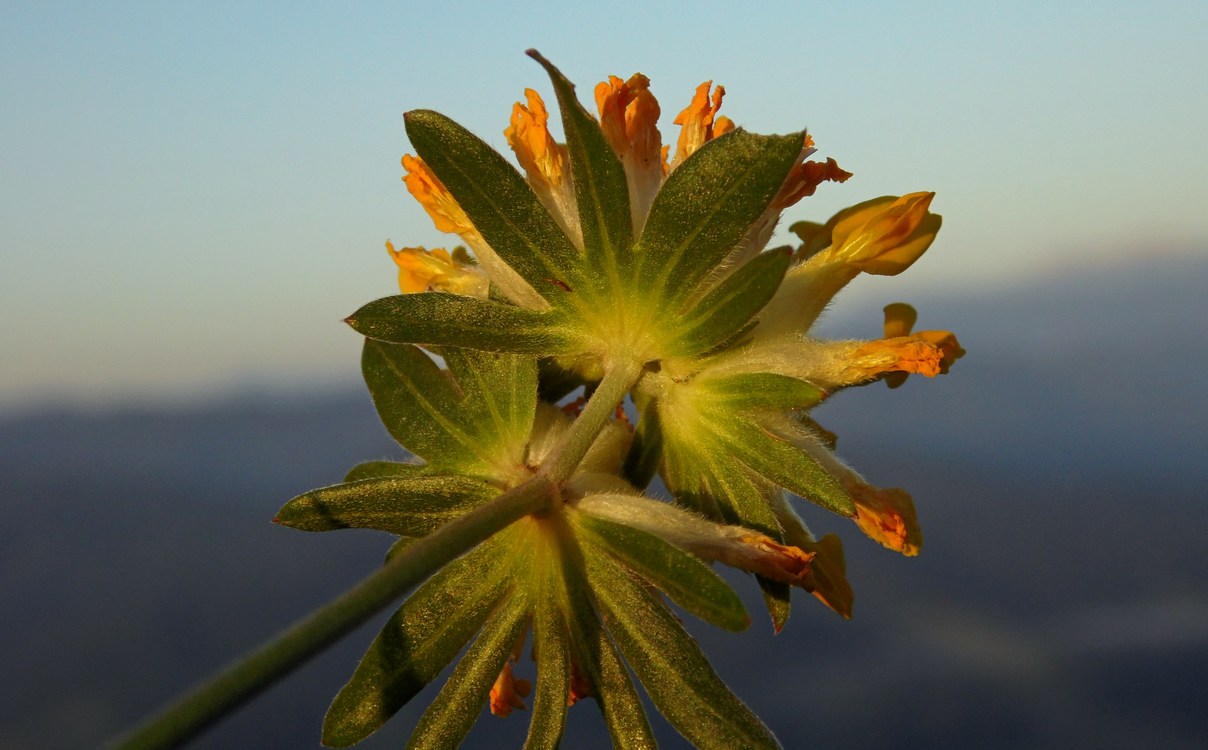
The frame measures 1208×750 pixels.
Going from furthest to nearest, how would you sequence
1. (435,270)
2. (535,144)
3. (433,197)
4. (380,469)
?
1. (435,270)
2. (433,197)
3. (535,144)
4. (380,469)

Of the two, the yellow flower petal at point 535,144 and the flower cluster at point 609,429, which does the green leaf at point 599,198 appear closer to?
the flower cluster at point 609,429

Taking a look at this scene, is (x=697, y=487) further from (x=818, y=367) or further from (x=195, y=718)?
(x=195, y=718)

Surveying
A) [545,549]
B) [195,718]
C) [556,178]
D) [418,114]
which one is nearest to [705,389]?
[545,549]

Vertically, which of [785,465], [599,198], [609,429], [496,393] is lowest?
[785,465]

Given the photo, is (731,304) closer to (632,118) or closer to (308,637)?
(632,118)

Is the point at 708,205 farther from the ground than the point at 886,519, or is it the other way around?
the point at 708,205

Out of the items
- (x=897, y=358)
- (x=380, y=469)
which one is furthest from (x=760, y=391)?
(x=380, y=469)
